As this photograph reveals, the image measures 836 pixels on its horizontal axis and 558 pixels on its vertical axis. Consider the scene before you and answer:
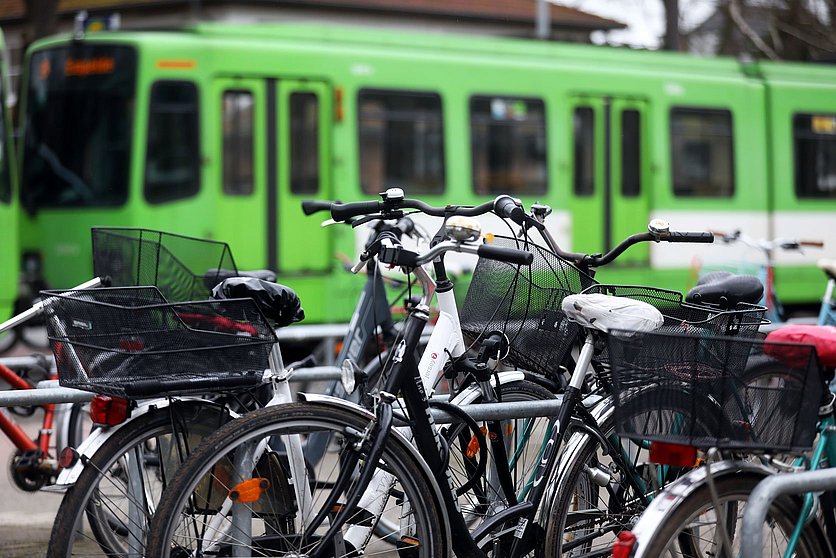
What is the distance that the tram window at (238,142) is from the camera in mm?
11320

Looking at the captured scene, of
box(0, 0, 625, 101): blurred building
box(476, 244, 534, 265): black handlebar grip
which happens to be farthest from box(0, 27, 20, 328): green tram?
box(0, 0, 625, 101): blurred building

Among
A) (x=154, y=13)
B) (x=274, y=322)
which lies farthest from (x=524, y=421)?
(x=154, y=13)

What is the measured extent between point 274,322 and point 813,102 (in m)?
12.8

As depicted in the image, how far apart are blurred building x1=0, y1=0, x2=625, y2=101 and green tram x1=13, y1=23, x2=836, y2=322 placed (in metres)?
17.9

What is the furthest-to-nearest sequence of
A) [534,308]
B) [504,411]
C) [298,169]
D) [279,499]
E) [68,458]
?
1. [298,169]
2. [534,308]
3. [504,411]
4. [68,458]
5. [279,499]

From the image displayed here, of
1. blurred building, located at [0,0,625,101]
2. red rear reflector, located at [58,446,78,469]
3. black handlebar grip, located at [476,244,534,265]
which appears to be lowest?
red rear reflector, located at [58,446,78,469]

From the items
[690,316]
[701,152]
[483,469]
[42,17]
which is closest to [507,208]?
[690,316]

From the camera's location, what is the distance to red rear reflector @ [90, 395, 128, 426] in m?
3.57

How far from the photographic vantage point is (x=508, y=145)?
42.4 feet

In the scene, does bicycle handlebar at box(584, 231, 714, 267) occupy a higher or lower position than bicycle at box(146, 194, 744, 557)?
higher

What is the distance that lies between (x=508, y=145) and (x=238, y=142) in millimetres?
3031

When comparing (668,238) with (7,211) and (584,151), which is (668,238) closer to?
(7,211)

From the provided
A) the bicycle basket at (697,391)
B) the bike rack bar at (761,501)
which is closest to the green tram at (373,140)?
the bicycle basket at (697,391)

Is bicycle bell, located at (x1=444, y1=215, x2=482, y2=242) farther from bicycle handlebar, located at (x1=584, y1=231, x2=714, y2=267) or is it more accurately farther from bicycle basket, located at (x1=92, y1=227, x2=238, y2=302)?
bicycle basket, located at (x1=92, y1=227, x2=238, y2=302)
